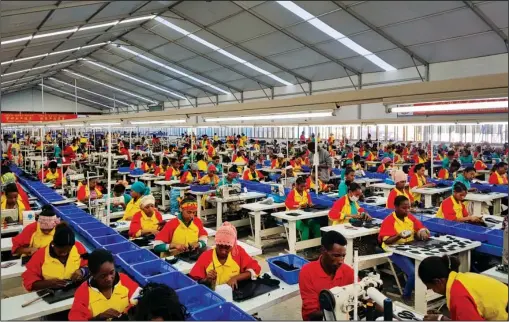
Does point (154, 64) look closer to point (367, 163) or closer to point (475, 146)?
point (367, 163)

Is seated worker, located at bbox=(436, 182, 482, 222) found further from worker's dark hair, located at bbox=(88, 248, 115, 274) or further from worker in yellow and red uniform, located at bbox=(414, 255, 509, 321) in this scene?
worker's dark hair, located at bbox=(88, 248, 115, 274)

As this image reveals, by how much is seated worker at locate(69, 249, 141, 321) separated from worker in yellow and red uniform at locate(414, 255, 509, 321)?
6.84 ft

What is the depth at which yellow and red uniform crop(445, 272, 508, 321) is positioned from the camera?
258 cm

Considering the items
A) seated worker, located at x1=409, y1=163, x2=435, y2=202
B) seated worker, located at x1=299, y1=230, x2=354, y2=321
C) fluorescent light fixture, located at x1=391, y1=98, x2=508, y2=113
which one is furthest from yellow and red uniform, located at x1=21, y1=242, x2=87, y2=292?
seated worker, located at x1=409, y1=163, x2=435, y2=202

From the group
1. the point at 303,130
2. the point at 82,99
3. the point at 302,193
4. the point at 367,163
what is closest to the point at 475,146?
the point at 367,163

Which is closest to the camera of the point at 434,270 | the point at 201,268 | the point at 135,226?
Result: the point at 434,270

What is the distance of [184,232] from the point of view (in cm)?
455

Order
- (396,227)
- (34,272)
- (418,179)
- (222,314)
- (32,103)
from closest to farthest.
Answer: (222,314)
(34,272)
(396,227)
(418,179)
(32,103)

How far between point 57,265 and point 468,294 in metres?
3.14

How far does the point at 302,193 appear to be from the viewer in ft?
22.8

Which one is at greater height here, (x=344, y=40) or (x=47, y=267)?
(x=344, y=40)

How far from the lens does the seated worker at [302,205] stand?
6.76 m

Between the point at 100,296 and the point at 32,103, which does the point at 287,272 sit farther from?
the point at 32,103

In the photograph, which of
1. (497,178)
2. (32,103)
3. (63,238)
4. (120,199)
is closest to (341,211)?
(120,199)
